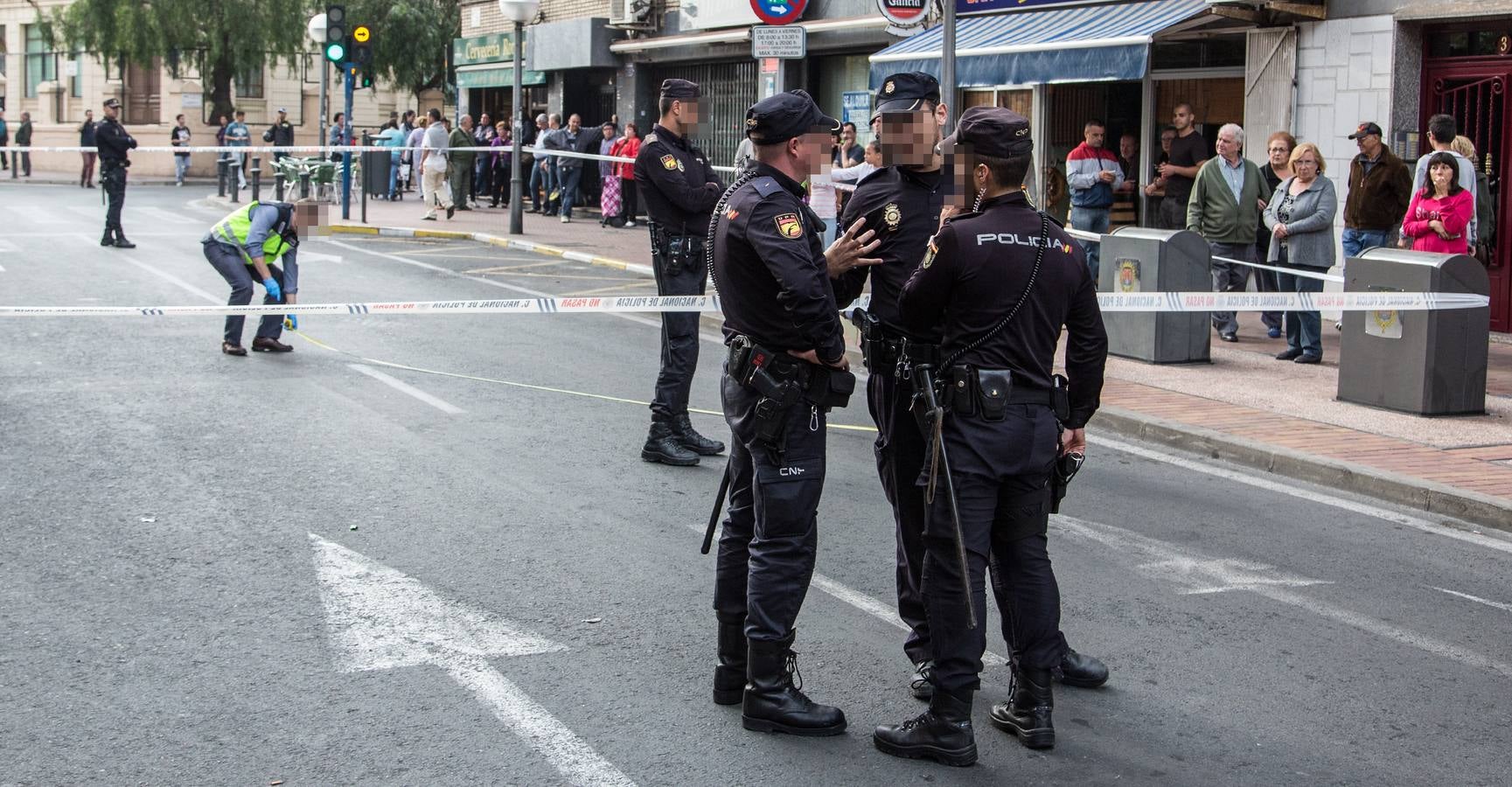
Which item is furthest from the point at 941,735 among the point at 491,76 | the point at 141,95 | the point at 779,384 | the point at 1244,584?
the point at 141,95

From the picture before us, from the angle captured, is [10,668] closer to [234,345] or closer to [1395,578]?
[1395,578]

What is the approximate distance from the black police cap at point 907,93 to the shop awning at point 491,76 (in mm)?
27761

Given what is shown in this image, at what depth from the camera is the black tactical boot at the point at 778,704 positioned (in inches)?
187

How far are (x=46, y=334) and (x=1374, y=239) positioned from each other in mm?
10727

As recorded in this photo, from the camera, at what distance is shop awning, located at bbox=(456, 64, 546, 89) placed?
3228 cm

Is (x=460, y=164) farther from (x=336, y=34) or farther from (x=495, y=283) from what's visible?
(x=495, y=283)

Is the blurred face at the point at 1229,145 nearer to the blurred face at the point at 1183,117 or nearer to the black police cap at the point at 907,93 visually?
the blurred face at the point at 1183,117

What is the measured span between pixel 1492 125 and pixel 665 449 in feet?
29.2

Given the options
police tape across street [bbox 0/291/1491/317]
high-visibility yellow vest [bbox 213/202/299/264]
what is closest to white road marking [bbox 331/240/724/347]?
police tape across street [bbox 0/291/1491/317]

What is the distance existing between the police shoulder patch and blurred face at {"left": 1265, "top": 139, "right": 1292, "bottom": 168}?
31.2ft

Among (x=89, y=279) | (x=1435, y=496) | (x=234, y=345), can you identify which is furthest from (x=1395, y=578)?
(x=89, y=279)

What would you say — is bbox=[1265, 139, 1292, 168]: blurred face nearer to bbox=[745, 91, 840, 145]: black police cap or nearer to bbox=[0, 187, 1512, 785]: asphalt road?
bbox=[0, 187, 1512, 785]: asphalt road

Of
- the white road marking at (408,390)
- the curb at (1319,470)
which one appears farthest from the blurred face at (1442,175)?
the white road marking at (408,390)

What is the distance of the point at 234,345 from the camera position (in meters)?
11.9
